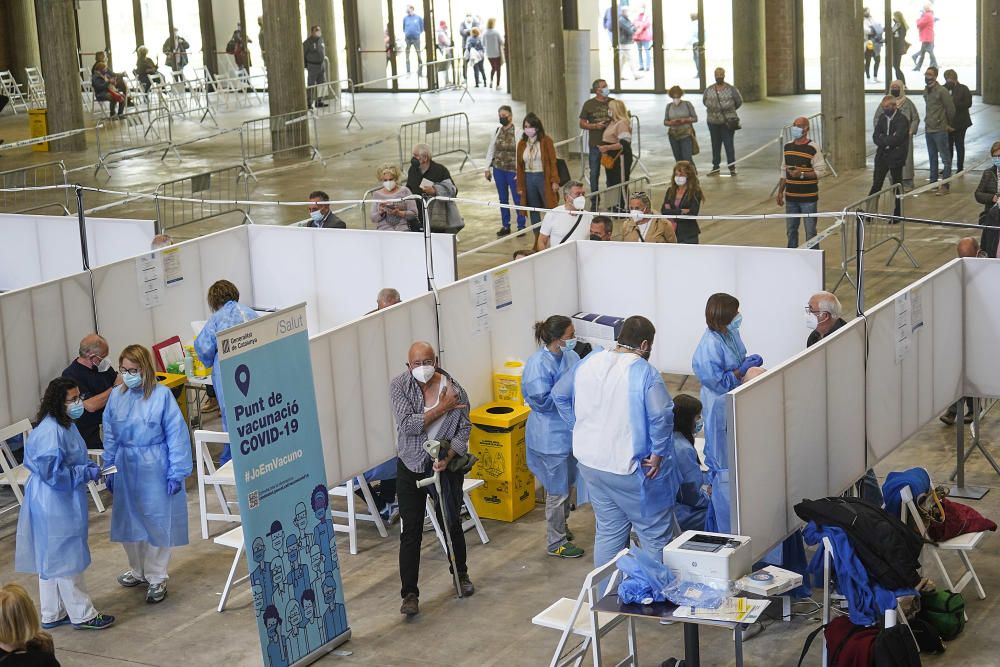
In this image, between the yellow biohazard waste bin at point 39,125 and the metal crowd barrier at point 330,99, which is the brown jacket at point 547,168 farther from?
the yellow biohazard waste bin at point 39,125

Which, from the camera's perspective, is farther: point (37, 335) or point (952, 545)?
point (37, 335)

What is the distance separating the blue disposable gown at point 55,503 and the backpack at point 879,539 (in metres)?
3.89

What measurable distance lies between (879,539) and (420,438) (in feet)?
8.05

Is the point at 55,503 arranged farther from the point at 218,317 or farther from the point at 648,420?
the point at 648,420

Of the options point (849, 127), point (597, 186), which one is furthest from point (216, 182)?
point (849, 127)

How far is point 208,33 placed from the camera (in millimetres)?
35594

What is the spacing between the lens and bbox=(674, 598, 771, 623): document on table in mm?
6098

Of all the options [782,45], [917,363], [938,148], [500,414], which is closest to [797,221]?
[938,148]

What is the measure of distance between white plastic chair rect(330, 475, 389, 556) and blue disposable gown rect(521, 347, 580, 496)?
1.17 meters

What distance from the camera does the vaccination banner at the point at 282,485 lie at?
675cm

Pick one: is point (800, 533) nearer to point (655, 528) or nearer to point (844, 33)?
point (655, 528)

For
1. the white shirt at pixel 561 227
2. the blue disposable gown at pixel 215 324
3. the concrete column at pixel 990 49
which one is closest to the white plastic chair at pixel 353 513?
the blue disposable gown at pixel 215 324

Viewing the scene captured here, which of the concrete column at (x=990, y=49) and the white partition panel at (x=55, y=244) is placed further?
the concrete column at (x=990, y=49)

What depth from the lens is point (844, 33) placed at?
1995 centimetres
